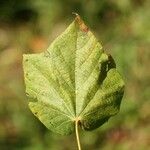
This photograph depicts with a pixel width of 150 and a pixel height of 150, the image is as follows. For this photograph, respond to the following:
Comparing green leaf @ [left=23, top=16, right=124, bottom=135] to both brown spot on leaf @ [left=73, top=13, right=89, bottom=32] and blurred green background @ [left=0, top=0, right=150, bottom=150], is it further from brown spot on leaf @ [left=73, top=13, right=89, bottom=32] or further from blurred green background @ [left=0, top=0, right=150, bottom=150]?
blurred green background @ [left=0, top=0, right=150, bottom=150]

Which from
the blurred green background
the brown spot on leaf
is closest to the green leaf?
the brown spot on leaf

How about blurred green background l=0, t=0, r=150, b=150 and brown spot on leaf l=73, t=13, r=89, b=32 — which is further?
blurred green background l=0, t=0, r=150, b=150

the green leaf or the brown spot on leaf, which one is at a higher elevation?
the brown spot on leaf

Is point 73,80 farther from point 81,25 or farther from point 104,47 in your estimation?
point 104,47

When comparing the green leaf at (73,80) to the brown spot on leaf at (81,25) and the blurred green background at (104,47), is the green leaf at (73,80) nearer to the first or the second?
the brown spot on leaf at (81,25)

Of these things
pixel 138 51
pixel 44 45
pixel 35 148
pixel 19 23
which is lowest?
pixel 35 148

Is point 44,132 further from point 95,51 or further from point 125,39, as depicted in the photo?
point 95,51

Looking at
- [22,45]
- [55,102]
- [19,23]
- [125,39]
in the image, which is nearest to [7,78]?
[22,45]
